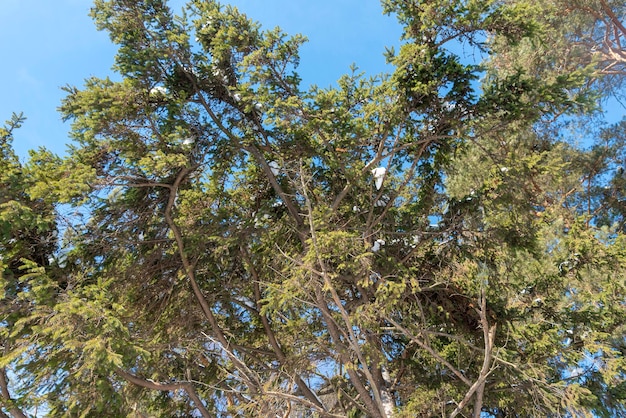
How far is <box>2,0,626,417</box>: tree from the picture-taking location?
6172 mm

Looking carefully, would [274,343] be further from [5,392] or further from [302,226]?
[5,392]

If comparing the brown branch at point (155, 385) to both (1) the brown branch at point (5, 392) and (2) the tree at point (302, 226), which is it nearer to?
(2) the tree at point (302, 226)

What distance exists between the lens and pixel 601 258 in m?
7.17

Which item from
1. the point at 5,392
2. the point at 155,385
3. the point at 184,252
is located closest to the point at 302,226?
the point at 184,252

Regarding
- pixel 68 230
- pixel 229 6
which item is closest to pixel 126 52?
pixel 229 6

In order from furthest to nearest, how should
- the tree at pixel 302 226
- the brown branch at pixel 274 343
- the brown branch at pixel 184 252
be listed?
the brown branch at pixel 274 343 → the brown branch at pixel 184 252 → the tree at pixel 302 226

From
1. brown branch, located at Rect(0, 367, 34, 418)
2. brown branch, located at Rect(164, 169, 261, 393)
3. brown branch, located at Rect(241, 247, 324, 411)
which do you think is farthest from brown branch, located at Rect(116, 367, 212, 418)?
brown branch, located at Rect(0, 367, 34, 418)

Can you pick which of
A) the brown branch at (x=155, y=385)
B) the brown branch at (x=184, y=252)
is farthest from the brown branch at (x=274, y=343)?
the brown branch at (x=155, y=385)

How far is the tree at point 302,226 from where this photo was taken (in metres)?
6.17

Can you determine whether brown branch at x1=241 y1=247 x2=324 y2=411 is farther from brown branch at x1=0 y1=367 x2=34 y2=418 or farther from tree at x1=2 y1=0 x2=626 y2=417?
brown branch at x1=0 y1=367 x2=34 y2=418

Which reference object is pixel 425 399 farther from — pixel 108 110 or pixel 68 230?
pixel 108 110

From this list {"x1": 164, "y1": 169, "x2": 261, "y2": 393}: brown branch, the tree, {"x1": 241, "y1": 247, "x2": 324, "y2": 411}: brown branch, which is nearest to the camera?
the tree

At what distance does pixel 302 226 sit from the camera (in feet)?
24.6

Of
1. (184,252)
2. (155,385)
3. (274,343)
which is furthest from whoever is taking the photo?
(274,343)
